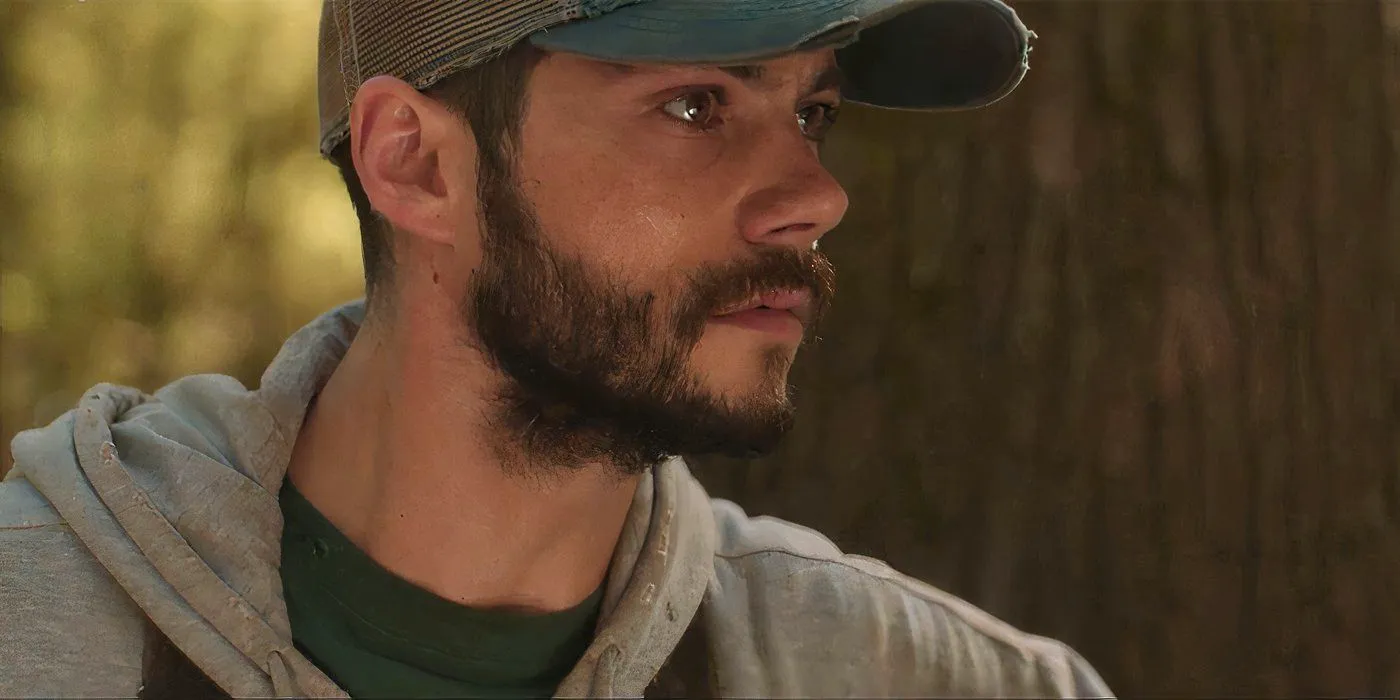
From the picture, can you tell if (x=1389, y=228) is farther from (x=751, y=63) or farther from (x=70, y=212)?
(x=70, y=212)

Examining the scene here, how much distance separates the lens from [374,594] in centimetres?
222

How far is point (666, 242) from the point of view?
81.9 inches

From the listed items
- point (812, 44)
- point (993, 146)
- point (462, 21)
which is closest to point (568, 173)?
point (462, 21)

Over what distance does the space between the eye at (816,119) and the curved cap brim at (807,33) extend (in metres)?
0.10

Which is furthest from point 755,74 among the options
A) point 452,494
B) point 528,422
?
point 452,494

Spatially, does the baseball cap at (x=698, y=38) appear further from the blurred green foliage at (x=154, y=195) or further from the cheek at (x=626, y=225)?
the blurred green foliage at (x=154, y=195)

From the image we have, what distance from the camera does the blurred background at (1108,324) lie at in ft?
8.21

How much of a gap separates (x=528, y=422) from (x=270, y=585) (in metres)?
0.43

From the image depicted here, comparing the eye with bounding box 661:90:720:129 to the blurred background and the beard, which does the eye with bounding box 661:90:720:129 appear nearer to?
the beard

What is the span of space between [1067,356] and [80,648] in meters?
1.65

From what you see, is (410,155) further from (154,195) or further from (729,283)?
(154,195)

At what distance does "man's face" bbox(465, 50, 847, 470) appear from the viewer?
208 centimetres

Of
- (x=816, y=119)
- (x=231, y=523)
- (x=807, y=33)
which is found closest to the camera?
(x=807, y=33)

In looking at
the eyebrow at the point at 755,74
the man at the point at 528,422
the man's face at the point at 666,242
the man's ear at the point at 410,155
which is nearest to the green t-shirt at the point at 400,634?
the man at the point at 528,422
